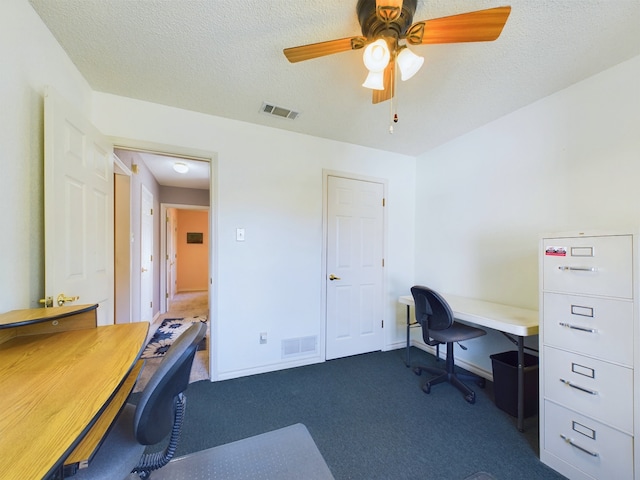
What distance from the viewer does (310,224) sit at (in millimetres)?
2824

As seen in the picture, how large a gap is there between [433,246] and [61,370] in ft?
10.4

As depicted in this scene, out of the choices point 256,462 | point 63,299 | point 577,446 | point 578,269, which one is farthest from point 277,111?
point 577,446

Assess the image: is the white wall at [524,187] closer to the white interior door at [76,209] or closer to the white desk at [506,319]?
the white desk at [506,319]

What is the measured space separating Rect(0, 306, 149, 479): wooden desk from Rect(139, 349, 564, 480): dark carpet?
982 mm

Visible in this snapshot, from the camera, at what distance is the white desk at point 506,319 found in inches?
68.6

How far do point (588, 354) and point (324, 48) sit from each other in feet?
6.88

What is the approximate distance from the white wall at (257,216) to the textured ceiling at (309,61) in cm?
18

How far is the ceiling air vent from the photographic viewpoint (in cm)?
228

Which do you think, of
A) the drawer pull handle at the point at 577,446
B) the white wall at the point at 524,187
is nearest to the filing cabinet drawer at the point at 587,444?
the drawer pull handle at the point at 577,446

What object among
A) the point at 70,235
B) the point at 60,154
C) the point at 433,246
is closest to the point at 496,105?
the point at 433,246

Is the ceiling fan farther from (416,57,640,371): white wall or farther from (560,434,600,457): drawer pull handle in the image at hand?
(560,434,600,457): drawer pull handle

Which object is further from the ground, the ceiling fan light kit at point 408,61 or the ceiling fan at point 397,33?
the ceiling fan at point 397,33

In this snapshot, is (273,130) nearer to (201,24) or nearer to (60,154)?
(201,24)

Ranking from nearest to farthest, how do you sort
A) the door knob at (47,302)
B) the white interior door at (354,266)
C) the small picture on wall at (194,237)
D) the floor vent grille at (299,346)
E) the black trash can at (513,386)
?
the door knob at (47,302)
the black trash can at (513,386)
the floor vent grille at (299,346)
the white interior door at (354,266)
the small picture on wall at (194,237)
